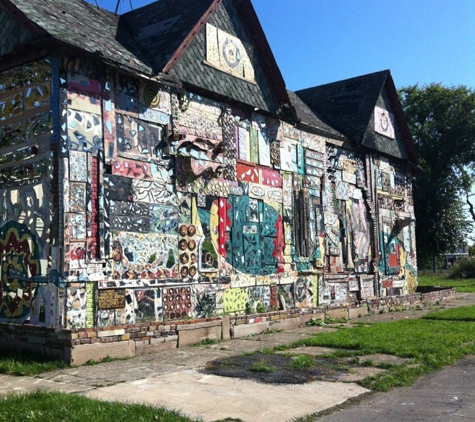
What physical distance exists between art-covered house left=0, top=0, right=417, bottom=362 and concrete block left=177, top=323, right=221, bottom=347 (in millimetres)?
63

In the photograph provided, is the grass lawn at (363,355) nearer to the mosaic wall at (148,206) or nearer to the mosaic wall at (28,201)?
the mosaic wall at (28,201)

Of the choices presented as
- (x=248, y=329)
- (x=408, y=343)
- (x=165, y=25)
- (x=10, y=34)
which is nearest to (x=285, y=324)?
(x=248, y=329)

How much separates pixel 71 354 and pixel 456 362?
620cm

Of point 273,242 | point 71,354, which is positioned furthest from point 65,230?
point 273,242

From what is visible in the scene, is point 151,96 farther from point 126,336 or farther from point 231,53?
point 126,336

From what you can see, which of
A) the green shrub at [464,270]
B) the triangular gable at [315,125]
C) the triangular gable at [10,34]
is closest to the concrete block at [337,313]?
the triangular gable at [315,125]

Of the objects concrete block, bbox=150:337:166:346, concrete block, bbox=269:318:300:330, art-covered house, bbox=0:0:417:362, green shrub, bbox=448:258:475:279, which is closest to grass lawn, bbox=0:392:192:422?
art-covered house, bbox=0:0:417:362

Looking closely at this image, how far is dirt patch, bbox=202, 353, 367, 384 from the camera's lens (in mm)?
7999

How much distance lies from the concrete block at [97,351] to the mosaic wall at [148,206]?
0.49m

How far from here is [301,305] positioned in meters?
15.3

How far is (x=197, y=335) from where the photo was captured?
11648mm

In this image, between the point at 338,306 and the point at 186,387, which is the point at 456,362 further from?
the point at 338,306

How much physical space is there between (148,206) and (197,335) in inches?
111

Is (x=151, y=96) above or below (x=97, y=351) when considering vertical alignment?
above
